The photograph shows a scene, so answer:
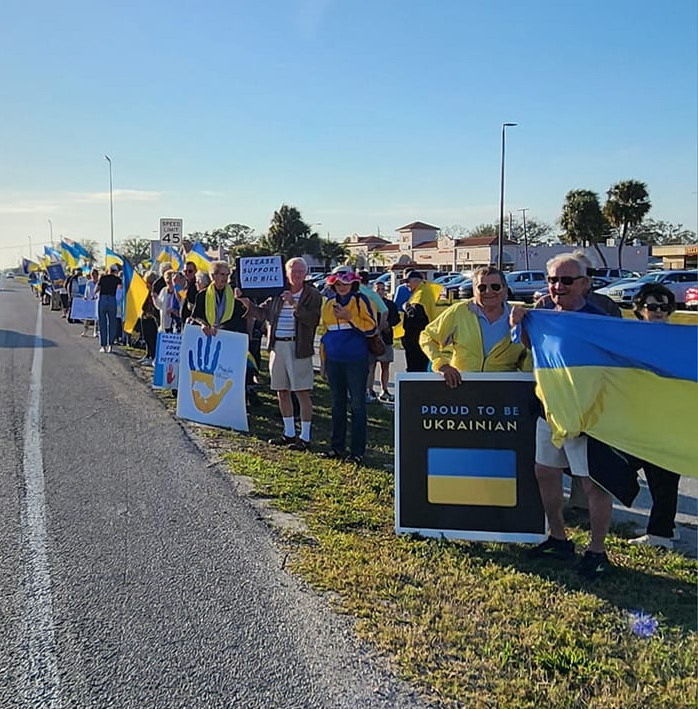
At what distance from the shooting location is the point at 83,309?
20547 mm

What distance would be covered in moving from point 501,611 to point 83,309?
1867 cm

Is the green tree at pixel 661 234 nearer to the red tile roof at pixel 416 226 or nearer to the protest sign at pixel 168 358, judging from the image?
the red tile roof at pixel 416 226

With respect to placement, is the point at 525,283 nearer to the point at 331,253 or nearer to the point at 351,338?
the point at 351,338

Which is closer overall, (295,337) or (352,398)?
(352,398)

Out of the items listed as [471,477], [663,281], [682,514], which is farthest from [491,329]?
[663,281]

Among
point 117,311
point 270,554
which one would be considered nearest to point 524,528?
point 270,554

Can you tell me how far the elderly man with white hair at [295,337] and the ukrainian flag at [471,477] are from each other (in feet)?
8.80

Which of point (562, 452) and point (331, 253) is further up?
point (331, 253)

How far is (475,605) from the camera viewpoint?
154 inches

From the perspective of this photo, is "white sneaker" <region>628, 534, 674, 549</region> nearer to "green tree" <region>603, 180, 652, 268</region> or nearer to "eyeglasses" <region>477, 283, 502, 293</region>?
"eyeglasses" <region>477, 283, 502, 293</region>

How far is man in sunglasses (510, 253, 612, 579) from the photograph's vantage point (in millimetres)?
4277

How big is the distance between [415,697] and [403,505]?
1.85 meters

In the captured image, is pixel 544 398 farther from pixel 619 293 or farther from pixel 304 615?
pixel 619 293

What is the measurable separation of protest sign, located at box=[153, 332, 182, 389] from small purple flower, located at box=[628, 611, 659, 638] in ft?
25.7
